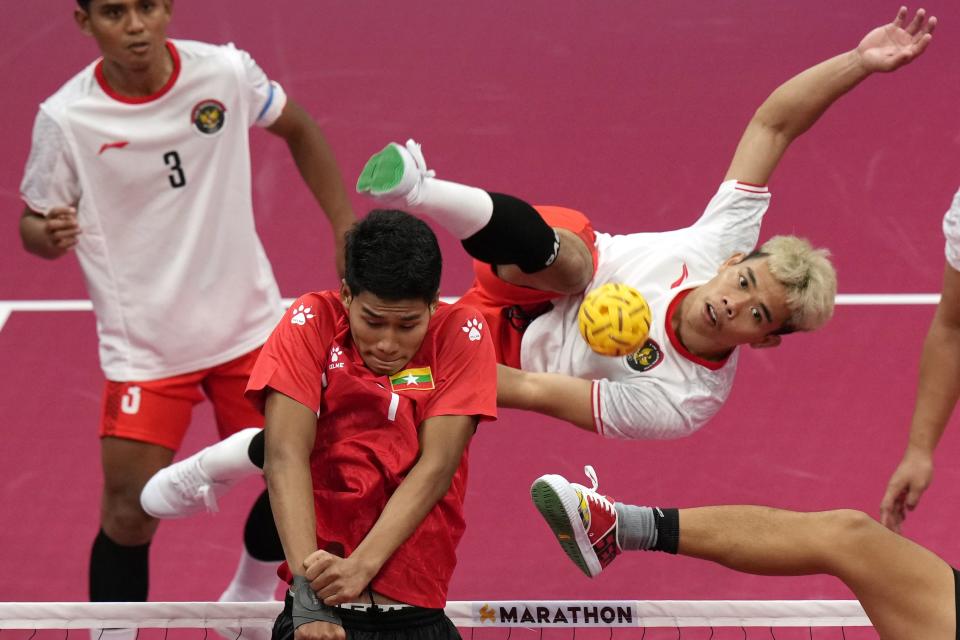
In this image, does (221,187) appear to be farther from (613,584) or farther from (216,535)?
(613,584)

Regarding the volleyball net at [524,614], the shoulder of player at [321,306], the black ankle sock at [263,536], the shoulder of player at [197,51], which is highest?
the shoulder of player at [197,51]

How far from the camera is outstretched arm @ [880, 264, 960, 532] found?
4621mm

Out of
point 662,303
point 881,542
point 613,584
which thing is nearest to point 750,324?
point 662,303

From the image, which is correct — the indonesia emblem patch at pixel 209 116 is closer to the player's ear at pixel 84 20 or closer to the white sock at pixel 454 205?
the player's ear at pixel 84 20

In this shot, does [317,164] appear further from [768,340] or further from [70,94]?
[768,340]

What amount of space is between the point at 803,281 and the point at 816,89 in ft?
2.56

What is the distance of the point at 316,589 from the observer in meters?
3.82

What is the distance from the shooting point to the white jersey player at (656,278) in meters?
4.76

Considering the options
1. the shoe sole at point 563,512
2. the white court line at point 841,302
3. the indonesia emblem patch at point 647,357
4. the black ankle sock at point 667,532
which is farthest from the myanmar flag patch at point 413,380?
the white court line at point 841,302

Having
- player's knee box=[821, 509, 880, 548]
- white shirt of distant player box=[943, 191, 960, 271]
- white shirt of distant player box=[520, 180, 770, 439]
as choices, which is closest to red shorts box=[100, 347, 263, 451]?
white shirt of distant player box=[520, 180, 770, 439]

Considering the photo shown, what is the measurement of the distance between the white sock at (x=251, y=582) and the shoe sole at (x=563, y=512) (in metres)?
1.32

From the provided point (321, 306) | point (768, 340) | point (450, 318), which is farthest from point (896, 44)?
point (321, 306)

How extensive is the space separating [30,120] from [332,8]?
75.6 inches

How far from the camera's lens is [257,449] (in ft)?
15.1
